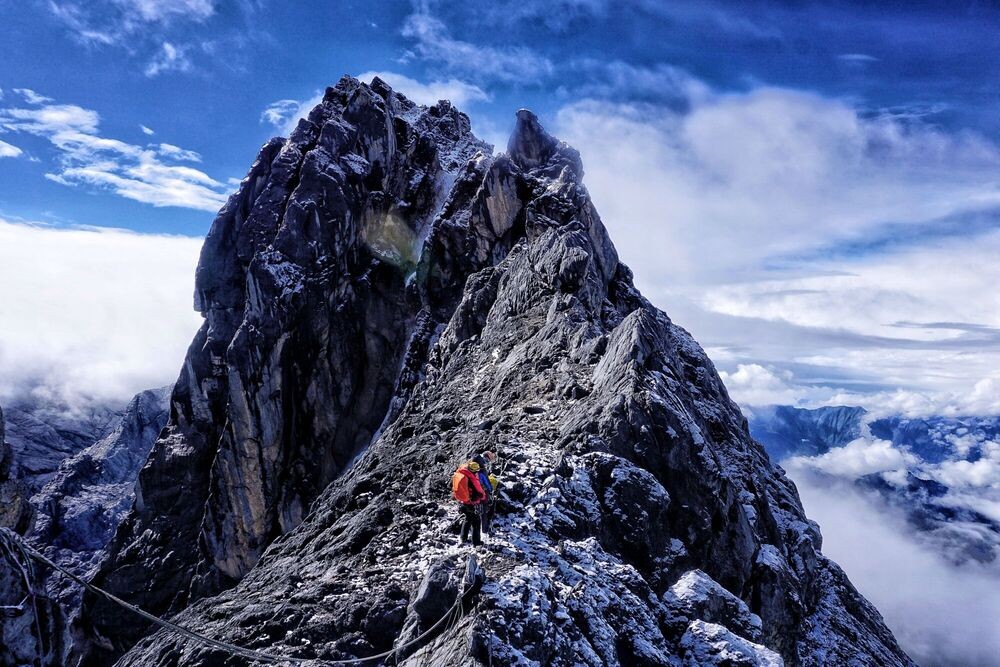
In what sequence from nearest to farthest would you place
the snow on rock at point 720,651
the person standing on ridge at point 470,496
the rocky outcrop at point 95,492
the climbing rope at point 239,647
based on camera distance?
the climbing rope at point 239,647, the snow on rock at point 720,651, the person standing on ridge at point 470,496, the rocky outcrop at point 95,492

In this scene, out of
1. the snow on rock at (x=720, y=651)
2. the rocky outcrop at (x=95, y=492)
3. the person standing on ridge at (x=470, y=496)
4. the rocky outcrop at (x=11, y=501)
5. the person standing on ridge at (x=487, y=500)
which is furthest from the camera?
the rocky outcrop at (x=95, y=492)

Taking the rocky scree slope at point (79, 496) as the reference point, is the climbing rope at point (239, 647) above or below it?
above

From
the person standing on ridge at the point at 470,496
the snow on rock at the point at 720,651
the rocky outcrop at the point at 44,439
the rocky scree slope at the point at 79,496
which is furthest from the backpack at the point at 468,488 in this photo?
the rocky outcrop at the point at 44,439

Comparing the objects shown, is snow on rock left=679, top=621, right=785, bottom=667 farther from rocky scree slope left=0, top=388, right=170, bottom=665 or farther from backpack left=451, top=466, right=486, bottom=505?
rocky scree slope left=0, top=388, right=170, bottom=665

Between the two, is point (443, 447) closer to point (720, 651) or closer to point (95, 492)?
point (720, 651)

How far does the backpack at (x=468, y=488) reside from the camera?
13.9 m

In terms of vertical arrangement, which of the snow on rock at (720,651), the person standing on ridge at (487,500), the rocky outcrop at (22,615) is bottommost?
the rocky outcrop at (22,615)

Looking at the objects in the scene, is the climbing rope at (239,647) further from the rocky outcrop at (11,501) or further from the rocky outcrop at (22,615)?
the rocky outcrop at (11,501)

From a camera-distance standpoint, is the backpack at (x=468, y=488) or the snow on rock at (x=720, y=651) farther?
the backpack at (x=468, y=488)

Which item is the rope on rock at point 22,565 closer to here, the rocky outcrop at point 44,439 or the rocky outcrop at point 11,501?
the rocky outcrop at point 11,501

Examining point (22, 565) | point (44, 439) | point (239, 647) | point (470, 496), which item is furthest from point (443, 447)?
point (44, 439)

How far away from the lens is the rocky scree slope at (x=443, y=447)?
45.3 feet

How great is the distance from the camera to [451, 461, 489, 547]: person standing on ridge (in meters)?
13.9

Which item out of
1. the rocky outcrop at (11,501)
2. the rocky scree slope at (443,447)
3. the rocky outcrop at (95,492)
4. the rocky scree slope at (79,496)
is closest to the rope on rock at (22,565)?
the rocky scree slope at (443,447)
